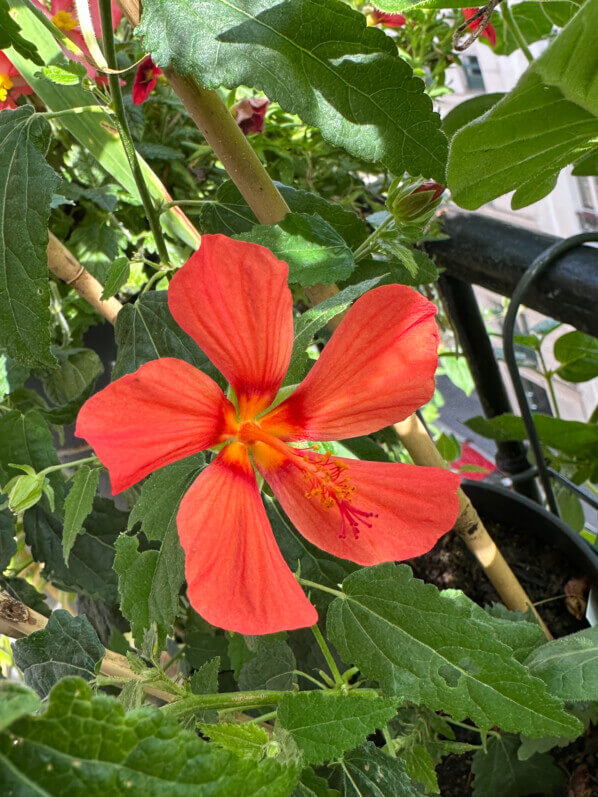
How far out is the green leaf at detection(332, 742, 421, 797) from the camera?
14.2 inches

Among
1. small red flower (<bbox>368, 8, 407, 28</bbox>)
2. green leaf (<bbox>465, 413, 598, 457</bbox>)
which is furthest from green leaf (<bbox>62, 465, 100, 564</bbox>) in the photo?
small red flower (<bbox>368, 8, 407, 28</bbox>)

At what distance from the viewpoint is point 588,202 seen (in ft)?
4.54

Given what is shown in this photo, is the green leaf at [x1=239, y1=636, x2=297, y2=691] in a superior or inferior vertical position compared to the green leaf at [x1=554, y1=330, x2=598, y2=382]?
superior

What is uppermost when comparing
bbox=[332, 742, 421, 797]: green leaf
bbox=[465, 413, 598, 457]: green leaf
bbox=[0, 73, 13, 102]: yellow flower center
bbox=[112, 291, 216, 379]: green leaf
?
bbox=[0, 73, 13, 102]: yellow flower center

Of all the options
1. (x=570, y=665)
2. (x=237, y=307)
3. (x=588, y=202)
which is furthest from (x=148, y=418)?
(x=588, y=202)

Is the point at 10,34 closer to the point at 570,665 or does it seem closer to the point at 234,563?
the point at 234,563

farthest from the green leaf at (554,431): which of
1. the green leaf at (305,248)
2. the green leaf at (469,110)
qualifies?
the green leaf at (305,248)

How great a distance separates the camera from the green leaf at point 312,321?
0.34 metres

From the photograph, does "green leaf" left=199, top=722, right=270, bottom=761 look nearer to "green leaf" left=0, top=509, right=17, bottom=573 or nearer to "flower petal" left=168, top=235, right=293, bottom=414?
"flower petal" left=168, top=235, right=293, bottom=414

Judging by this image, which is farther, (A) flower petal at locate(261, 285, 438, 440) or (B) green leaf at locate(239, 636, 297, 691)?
(B) green leaf at locate(239, 636, 297, 691)

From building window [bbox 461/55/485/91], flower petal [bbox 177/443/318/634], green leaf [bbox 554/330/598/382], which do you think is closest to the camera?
flower petal [bbox 177/443/318/634]

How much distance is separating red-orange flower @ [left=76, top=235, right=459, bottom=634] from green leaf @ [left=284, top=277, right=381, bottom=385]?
0.01m

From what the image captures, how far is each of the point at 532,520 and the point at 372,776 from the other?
1.12ft

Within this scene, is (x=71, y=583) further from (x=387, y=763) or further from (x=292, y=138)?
(x=292, y=138)
